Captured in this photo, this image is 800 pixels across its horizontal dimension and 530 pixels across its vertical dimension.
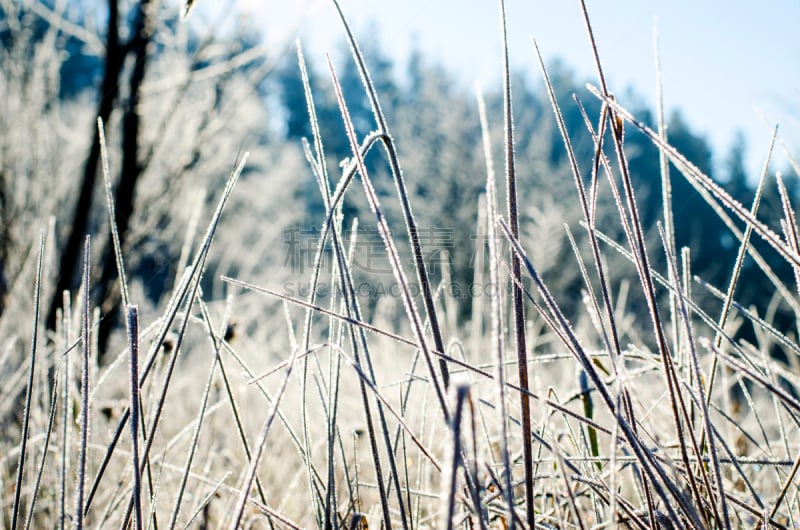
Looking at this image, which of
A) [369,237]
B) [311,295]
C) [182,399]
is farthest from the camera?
[369,237]

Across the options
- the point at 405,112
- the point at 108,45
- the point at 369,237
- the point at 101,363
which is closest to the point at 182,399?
the point at 101,363

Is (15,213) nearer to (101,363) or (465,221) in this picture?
(101,363)

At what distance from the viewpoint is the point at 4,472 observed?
87 centimetres

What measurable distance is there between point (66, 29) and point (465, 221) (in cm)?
523

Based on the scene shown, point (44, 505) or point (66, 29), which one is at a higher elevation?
point (66, 29)

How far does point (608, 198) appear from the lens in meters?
7.10

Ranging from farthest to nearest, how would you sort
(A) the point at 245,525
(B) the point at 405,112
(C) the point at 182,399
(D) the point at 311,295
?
(B) the point at 405,112 → (C) the point at 182,399 → (A) the point at 245,525 → (D) the point at 311,295

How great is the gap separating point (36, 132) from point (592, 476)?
202 cm

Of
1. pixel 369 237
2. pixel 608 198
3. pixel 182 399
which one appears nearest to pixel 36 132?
pixel 182 399

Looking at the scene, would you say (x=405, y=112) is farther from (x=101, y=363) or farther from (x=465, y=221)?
(x=101, y=363)

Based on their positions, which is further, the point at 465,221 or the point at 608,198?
the point at 608,198

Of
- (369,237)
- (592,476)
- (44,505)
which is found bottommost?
(369,237)

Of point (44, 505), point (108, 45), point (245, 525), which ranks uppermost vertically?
point (108, 45)

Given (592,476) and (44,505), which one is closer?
(592,476)
